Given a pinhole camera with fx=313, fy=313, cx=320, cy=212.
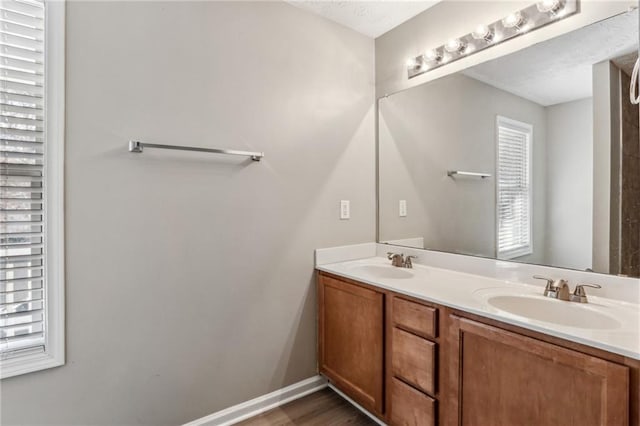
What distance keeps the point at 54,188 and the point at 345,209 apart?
155cm

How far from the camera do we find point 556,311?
4.22 ft

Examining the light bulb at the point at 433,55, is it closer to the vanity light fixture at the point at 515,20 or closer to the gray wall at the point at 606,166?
the vanity light fixture at the point at 515,20

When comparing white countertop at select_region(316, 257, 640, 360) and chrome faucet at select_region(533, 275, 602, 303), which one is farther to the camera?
chrome faucet at select_region(533, 275, 602, 303)

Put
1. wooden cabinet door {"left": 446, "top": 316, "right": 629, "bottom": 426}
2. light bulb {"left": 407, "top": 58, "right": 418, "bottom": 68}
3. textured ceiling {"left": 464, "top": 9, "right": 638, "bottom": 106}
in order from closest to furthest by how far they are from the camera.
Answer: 1. wooden cabinet door {"left": 446, "top": 316, "right": 629, "bottom": 426}
2. textured ceiling {"left": 464, "top": 9, "right": 638, "bottom": 106}
3. light bulb {"left": 407, "top": 58, "right": 418, "bottom": 68}

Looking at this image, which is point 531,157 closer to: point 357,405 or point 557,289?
point 557,289

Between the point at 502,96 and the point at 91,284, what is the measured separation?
2.22 meters

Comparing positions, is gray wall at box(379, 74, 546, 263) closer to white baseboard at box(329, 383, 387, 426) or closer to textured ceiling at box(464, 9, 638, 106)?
textured ceiling at box(464, 9, 638, 106)

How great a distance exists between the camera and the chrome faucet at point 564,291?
126cm

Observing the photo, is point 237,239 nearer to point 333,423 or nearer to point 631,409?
point 333,423

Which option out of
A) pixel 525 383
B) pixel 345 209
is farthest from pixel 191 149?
pixel 525 383

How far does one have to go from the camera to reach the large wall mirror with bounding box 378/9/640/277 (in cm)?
130

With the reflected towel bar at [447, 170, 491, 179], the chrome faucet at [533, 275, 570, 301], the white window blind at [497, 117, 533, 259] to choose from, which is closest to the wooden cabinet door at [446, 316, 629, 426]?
the chrome faucet at [533, 275, 570, 301]

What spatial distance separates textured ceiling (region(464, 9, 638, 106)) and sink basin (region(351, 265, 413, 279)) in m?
1.17

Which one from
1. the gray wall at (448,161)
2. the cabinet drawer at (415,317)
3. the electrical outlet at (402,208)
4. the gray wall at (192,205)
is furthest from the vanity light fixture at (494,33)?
the cabinet drawer at (415,317)
